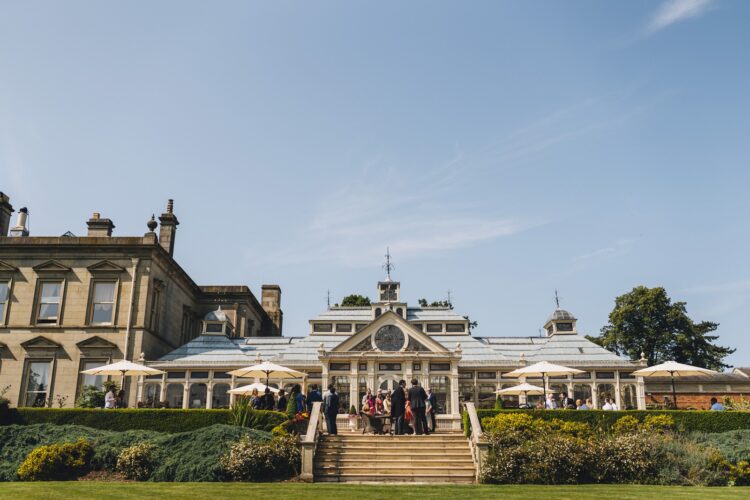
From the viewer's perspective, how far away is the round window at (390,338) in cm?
3139

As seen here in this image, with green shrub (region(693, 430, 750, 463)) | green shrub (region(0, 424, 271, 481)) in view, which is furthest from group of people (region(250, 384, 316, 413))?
green shrub (region(693, 430, 750, 463))

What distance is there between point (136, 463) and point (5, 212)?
25.3 meters

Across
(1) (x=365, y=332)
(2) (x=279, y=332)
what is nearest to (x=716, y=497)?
(1) (x=365, y=332)

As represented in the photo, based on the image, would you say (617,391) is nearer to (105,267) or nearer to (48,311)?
(105,267)

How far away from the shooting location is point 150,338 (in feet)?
110

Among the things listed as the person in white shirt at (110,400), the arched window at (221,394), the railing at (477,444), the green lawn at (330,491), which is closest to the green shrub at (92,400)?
the person in white shirt at (110,400)

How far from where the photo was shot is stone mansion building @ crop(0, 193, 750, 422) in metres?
31.2

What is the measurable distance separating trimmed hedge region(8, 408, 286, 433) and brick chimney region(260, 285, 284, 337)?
26.8 metres

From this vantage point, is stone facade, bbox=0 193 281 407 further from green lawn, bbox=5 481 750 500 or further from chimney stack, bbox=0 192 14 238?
green lawn, bbox=5 481 750 500

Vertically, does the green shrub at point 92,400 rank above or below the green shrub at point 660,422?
above

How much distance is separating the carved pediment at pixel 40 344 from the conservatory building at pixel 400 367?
16.2ft

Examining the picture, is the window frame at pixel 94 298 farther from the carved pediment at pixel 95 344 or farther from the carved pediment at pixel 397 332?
the carved pediment at pixel 397 332

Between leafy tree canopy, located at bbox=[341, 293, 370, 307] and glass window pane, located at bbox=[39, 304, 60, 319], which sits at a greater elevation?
leafy tree canopy, located at bbox=[341, 293, 370, 307]

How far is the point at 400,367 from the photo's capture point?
3122cm
